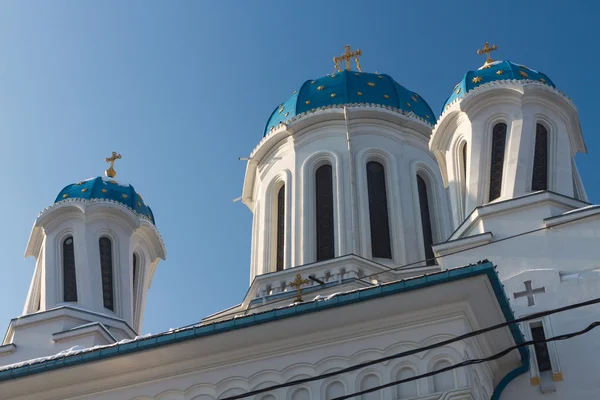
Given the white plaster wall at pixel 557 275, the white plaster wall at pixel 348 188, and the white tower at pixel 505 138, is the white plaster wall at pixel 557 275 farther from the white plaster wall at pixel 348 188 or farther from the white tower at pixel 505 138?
the white plaster wall at pixel 348 188

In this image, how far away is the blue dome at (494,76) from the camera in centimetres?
1886

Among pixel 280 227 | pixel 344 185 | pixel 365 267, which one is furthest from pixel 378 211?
pixel 365 267

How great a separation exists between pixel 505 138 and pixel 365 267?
3689 mm

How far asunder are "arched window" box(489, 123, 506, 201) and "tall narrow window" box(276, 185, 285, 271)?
5558 millimetres

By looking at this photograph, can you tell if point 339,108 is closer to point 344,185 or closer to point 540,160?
point 344,185

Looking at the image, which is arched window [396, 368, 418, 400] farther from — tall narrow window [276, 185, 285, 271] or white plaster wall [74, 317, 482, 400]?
tall narrow window [276, 185, 285, 271]

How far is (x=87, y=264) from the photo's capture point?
21031mm

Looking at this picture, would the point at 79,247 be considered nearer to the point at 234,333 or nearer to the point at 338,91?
the point at 338,91

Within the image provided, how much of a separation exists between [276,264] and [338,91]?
15.8 ft

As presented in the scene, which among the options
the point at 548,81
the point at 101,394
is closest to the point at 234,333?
the point at 101,394

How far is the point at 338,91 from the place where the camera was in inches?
944

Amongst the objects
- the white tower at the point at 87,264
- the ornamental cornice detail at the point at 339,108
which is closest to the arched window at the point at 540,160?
the ornamental cornice detail at the point at 339,108

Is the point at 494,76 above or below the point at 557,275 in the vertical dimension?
above

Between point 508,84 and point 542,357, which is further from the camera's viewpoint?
point 508,84
